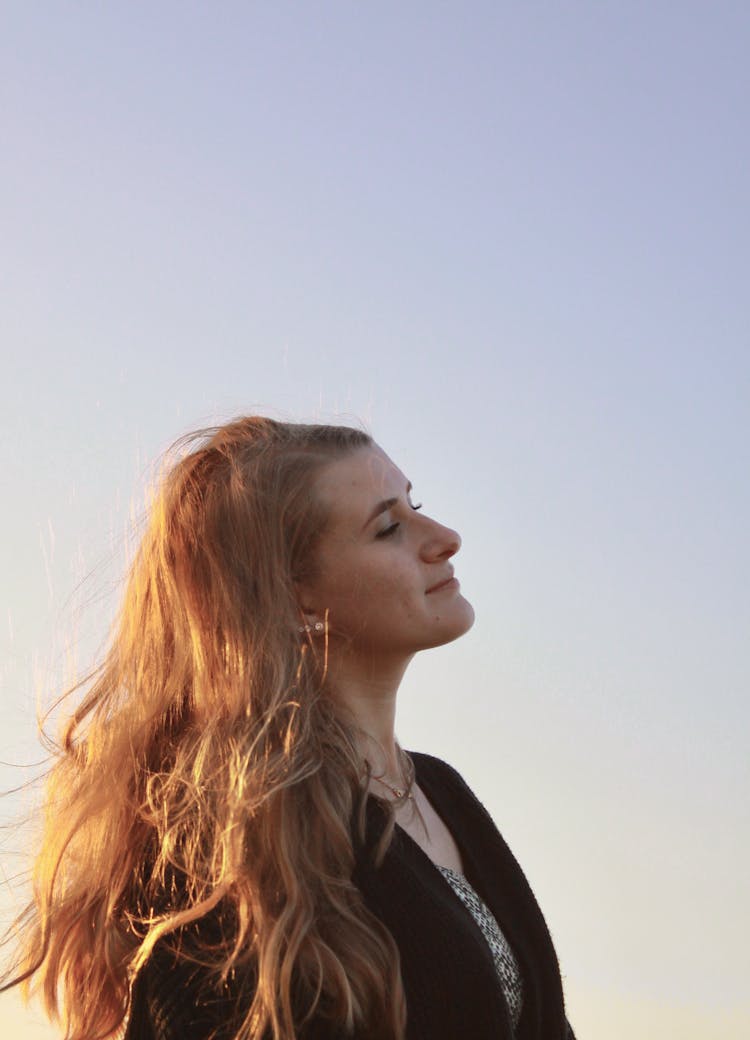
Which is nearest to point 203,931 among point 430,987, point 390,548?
point 430,987

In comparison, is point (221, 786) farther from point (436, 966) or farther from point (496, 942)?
point (496, 942)

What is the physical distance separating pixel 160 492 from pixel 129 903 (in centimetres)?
110

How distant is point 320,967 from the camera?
2709 millimetres

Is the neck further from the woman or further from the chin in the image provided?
the chin

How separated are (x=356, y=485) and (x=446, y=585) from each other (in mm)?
358

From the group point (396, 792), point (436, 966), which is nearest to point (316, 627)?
point (396, 792)

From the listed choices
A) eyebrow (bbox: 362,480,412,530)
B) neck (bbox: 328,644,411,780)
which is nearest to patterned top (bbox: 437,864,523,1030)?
neck (bbox: 328,644,411,780)

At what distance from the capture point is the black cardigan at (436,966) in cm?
277

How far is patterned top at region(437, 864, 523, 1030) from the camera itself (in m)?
3.13

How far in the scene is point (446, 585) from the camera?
335cm

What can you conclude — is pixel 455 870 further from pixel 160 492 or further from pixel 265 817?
pixel 160 492

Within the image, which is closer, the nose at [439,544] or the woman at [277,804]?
the woman at [277,804]

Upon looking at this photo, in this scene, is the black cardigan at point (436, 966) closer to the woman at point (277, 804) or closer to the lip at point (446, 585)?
the woman at point (277, 804)

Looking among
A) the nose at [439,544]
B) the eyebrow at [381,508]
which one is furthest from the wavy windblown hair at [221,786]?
the nose at [439,544]
